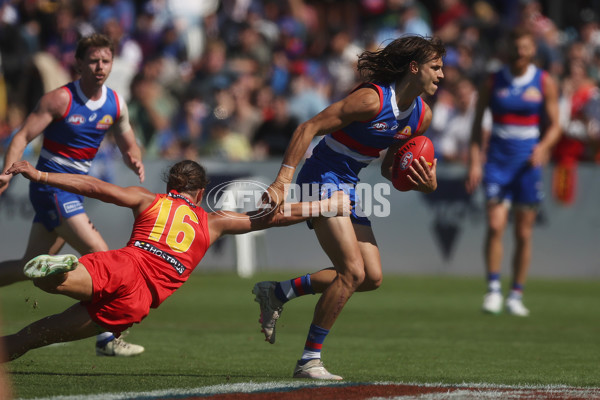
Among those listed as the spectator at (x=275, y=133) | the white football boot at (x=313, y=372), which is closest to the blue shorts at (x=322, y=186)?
the white football boot at (x=313, y=372)

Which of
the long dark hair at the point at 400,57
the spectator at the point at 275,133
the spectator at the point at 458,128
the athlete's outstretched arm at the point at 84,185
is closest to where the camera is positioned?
the athlete's outstretched arm at the point at 84,185

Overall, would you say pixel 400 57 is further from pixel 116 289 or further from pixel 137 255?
pixel 116 289

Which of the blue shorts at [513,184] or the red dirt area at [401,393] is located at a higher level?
the blue shorts at [513,184]

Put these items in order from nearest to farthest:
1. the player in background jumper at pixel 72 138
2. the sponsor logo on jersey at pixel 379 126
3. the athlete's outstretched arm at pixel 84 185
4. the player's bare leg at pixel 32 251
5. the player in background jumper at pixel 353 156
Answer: the athlete's outstretched arm at pixel 84 185, the player in background jumper at pixel 353 156, the sponsor logo on jersey at pixel 379 126, the player in background jumper at pixel 72 138, the player's bare leg at pixel 32 251

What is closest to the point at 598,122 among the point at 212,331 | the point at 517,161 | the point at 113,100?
the point at 517,161

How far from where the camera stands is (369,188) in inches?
577

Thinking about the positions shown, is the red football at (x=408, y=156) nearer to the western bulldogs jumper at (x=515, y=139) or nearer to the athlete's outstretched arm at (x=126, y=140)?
the athlete's outstretched arm at (x=126, y=140)

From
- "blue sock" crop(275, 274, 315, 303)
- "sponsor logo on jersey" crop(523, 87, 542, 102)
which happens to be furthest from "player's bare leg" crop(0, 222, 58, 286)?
"sponsor logo on jersey" crop(523, 87, 542, 102)

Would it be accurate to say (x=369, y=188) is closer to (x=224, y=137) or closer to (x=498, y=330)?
(x=224, y=137)

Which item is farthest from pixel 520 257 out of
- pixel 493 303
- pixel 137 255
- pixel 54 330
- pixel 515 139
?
pixel 54 330

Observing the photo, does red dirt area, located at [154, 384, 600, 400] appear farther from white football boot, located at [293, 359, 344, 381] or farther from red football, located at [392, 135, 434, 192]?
red football, located at [392, 135, 434, 192]

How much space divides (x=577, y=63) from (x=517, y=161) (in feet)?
20.5

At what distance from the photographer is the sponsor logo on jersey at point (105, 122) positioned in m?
8.38

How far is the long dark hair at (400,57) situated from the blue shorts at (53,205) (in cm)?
268
